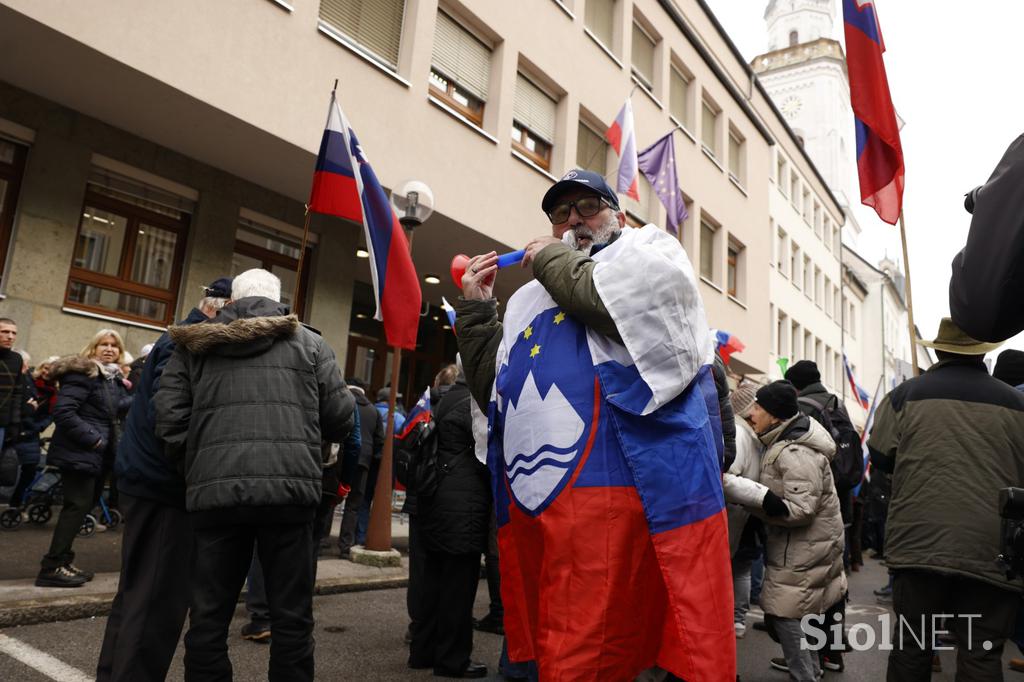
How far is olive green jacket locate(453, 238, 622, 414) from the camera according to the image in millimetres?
2150

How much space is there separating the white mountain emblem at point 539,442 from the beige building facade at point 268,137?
699 cm

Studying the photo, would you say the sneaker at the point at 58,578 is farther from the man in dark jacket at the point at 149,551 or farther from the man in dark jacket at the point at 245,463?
the man in dark jacket at the point at 245,463

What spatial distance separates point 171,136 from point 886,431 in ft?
27.7

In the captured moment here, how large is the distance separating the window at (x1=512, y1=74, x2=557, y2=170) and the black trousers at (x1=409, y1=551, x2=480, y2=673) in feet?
32.2

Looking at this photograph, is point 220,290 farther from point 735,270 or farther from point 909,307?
point 735,270

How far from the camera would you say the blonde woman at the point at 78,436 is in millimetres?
5117

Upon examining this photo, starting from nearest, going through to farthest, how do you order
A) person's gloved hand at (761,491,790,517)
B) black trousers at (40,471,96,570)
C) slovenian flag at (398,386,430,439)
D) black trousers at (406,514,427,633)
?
person's gloved hand at (761,491,790,517) → black trousers at (406,514,427,633) → slovenian flag at (398,386,430,439) → black trousers at (40,471,96,570)

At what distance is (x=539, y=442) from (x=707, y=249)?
761 inches

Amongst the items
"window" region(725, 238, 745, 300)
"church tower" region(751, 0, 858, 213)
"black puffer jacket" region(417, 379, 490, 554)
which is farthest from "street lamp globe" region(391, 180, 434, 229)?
"church tower" region(751, 0, 858, 213)

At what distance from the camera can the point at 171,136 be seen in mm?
8953

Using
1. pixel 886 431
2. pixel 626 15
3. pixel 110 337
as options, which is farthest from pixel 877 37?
pixel 626 15

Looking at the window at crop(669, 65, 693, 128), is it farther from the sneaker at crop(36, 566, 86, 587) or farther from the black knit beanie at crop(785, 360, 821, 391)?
the sneaker at crop(36, 566, 86, 587)

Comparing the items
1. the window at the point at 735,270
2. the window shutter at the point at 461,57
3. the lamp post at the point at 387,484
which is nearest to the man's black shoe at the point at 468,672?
the lamp post at the point at 387,484

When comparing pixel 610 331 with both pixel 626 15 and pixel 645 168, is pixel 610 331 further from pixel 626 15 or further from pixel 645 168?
pixel 626 15
